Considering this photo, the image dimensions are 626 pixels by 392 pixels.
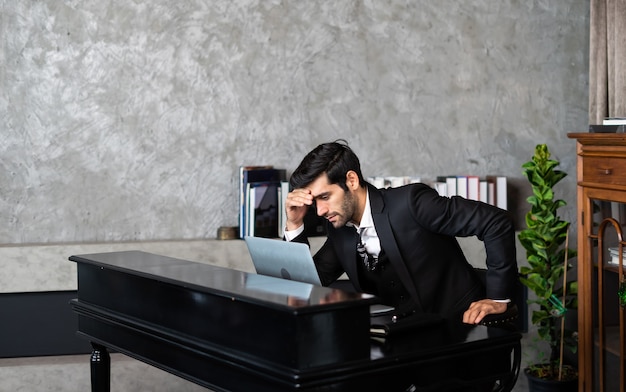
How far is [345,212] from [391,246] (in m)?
0.20

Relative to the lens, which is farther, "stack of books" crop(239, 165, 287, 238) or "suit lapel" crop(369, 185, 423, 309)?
"stack of books" crop(239, 165, 287, 238)

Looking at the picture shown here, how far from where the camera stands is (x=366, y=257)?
3.17 meters

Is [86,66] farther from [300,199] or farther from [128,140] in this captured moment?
[300,199]

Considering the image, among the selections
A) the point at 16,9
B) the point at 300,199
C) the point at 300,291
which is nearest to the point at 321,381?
the point at 300,291

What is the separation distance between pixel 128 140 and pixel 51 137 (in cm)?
39

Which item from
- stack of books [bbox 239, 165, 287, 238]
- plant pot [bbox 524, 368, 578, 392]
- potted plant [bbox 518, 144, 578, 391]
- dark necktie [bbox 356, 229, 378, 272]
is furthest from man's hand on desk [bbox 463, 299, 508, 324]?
stack of books [bbox 239, 165, 287, 238]

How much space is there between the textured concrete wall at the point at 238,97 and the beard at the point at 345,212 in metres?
1.73

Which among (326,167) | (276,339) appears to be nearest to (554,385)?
(326,167)

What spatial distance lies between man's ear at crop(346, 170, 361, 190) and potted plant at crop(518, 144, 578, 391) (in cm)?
164

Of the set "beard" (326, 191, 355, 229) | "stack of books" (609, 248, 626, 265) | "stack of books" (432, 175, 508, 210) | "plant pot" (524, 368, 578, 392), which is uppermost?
"stack of books" (432, 175, 508, 210)

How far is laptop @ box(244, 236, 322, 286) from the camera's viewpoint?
8.28ft

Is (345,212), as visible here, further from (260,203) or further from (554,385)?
(554,385)

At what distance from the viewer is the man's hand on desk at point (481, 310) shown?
9.29 ft

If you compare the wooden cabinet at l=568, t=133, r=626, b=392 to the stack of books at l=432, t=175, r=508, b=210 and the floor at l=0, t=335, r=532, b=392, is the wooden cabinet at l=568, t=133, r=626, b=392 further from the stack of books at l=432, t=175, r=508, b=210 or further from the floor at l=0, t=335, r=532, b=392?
the floor at l=0, t=335, r=532, b=392
